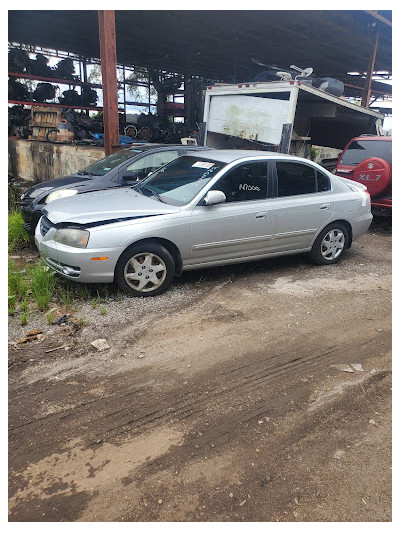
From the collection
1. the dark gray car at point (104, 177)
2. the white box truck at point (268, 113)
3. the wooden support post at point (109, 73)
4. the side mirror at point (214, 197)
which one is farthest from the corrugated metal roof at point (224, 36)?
the side mirror at point (214, 197)

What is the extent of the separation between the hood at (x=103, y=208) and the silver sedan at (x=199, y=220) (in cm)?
1

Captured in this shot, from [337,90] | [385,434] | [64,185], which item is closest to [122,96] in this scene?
[337,90]

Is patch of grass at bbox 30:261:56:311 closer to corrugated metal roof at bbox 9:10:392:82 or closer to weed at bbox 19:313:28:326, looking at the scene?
weed at bbox 19:313:28:326

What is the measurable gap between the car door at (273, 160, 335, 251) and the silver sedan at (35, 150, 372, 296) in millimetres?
14

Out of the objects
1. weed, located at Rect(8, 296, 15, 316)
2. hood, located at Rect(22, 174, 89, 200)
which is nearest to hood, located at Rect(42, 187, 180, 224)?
weed, located at Rect(8, 296, 15, 316)

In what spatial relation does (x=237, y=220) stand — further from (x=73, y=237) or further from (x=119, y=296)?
(x=73, y=237)

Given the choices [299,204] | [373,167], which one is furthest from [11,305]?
[373,167]

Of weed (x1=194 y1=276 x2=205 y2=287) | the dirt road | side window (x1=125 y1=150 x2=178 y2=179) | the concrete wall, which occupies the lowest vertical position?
the dirt road

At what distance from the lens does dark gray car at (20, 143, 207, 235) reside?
20.2ft

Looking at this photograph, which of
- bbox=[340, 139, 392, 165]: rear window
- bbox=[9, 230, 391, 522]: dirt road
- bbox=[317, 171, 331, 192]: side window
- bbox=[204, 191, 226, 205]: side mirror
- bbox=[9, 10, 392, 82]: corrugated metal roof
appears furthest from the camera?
bbox=[9, 10, 392, 82]: corrugated metal roof

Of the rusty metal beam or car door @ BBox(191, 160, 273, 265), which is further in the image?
the rusty metal beam

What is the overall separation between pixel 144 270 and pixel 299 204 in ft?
7.55

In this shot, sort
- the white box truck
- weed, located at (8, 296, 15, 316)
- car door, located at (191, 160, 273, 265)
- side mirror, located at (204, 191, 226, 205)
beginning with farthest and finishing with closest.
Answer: the white box truck < car door, located at (191, 160, 273, 265) < side mirror, located at (204, 191, 226, 205) < weed, located at (8, 296, 15, 316)

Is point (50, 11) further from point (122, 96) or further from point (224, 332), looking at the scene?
point (224, 332)
